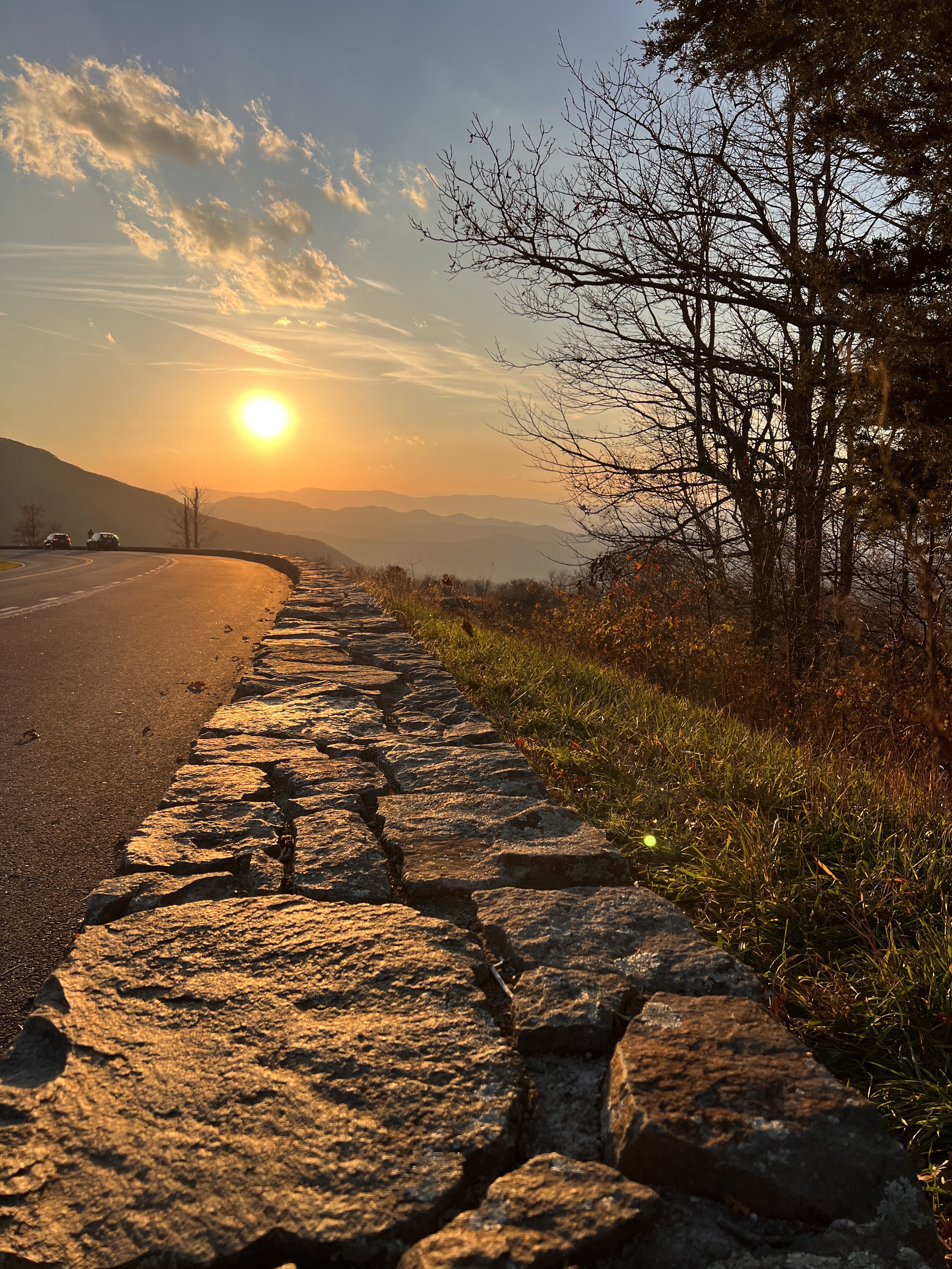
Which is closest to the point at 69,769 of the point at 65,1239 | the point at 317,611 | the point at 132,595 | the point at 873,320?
the point at 65,1239

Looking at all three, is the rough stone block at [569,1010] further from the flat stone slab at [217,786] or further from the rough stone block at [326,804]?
the flat stone slab at [217,786]

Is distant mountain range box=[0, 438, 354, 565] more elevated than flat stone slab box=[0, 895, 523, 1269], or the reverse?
distant mountain range box=[0, 438, 354, 565]

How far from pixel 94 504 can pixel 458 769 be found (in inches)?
6975

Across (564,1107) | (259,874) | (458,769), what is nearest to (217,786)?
(259,874)

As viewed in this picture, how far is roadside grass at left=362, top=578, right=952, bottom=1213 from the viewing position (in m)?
1.67

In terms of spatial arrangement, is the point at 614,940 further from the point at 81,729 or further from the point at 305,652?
the point at 305,652

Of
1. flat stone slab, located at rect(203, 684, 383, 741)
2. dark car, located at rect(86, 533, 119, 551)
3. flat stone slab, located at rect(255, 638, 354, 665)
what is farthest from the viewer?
dark car, located at rect(86, 533, 119, 551)

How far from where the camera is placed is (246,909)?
6.29 ft

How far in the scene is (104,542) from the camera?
35.6 meters

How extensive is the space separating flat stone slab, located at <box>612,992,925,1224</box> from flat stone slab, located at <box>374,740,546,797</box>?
4.70 feet

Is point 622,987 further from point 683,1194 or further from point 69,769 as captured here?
point 69,769

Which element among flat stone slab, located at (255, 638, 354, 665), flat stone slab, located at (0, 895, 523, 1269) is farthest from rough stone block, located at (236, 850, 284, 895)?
flat stone slab, located at (255, 638, 354, 665)

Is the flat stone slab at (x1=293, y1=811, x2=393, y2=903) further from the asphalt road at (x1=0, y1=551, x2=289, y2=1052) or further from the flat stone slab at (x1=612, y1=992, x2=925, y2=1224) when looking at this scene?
the flat stone slab at (x1=612, y1=992, x2=925, y2=1224)

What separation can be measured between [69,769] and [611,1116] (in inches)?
122
